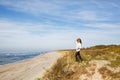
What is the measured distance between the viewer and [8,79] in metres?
23.6

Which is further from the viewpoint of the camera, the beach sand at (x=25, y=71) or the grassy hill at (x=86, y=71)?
the beach sand at (x=25, y=71)

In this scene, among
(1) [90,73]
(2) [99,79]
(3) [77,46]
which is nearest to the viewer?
(2) [99,79]

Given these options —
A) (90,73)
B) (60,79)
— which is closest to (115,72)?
(90,73)

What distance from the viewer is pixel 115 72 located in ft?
74.7

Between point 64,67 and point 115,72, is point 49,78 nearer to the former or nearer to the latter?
point 64,67

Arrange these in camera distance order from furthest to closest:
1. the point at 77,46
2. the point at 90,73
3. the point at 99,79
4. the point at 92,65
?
1. the point at 77,46
2. the point at 92,65
3. the point at 90,73
4. the point at 99,79

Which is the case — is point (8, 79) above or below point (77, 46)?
below

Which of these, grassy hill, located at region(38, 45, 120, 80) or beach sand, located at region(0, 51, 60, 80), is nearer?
grassy hill, located at region(38, 45, 120, 80)

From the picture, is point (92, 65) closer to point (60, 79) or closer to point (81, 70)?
point (81, 70)

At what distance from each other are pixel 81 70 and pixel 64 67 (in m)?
2.64

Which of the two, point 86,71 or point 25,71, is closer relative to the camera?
point 86,71

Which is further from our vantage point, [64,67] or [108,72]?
[64,67]

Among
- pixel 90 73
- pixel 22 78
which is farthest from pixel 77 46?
pixel 22 78

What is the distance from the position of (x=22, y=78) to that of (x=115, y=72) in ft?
28.3
